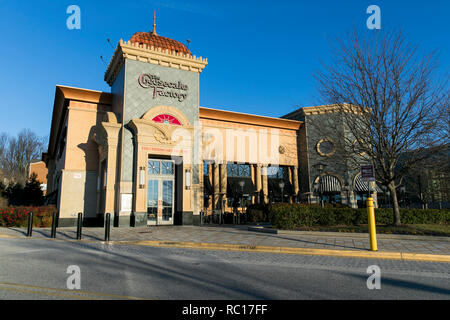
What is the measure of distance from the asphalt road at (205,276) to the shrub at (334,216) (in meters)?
4.42

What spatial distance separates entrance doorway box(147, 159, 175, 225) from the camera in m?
17.7

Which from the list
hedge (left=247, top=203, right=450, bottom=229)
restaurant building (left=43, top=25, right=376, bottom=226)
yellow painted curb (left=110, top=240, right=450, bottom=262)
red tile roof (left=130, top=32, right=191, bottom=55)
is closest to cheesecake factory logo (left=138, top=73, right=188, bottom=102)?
restaurant building (left=43, top=25, right=376, bottom=226)

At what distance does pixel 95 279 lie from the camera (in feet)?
17.9

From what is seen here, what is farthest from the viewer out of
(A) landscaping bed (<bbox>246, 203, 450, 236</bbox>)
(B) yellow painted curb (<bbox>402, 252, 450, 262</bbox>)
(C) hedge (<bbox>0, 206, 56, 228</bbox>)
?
(C) hedge (<bbox>0, 206, 56, 228</bbox>)

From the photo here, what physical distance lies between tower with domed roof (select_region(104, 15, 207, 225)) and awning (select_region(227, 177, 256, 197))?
7.23 meters

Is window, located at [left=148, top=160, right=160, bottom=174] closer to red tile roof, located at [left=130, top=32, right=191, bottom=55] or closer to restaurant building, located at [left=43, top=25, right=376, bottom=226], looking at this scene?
A: restaurant building, located at [left=43, top=25, right=376, bottom=226]

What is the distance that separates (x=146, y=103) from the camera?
1834 cm

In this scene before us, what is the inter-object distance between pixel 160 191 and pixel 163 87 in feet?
21.9

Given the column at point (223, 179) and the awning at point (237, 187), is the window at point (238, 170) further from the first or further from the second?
the column at point (223, 179)

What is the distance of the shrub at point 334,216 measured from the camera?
42.1 feet

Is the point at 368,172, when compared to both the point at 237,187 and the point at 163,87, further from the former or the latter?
the point at 237,187

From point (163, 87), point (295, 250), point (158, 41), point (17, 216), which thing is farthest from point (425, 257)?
point (158, 41)

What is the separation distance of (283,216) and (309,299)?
845 cm

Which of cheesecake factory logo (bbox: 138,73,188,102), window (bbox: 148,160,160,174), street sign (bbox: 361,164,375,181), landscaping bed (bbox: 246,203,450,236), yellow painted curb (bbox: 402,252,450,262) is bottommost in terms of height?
yellow painted curb (bbox: 402,252,450,262)
